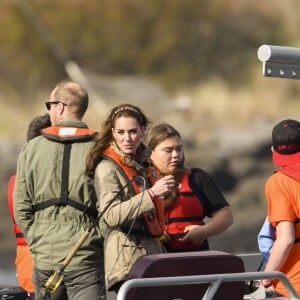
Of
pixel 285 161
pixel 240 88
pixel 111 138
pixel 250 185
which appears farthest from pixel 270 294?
pixel 240 88

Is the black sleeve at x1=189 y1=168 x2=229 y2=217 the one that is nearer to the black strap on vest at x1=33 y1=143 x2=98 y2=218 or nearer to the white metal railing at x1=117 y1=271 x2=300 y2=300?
the black strap on vest at x1=33 y1=143 x2=98 y2=218

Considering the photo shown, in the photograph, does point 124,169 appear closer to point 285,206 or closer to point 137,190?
point 137,190

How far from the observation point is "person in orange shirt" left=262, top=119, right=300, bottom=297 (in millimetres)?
5297

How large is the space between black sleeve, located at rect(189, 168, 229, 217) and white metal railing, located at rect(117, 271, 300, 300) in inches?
44.1

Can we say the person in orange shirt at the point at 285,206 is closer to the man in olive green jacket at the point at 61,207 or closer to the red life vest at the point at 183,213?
the red life vest at the point at 183,213

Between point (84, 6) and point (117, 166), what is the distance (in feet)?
89.5

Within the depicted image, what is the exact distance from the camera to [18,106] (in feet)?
90.1

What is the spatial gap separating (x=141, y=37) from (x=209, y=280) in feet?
88.5

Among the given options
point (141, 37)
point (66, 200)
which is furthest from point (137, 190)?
point (141, 37)

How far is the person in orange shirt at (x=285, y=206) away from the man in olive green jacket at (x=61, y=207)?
2.65ft

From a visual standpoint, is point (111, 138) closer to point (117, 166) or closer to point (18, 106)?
point (117, 166)

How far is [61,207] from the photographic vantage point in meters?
5.57

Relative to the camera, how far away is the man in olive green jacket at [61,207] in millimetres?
5566

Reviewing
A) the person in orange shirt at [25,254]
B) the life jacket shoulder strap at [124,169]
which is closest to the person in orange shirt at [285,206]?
the life jacket shoulder strap at [124,169]
